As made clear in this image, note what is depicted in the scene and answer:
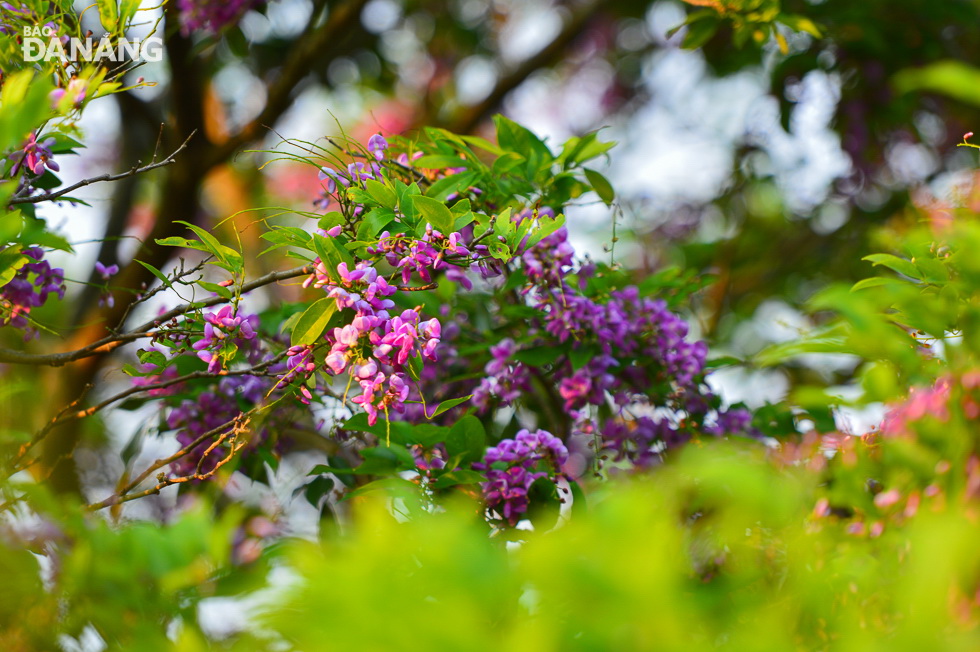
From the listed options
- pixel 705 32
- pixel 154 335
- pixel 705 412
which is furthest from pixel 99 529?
pixel 705 32

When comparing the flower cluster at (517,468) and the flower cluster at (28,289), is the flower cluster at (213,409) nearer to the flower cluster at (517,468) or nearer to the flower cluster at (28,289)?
the flower cluster at (28,289)

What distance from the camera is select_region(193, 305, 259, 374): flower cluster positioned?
4.15ft

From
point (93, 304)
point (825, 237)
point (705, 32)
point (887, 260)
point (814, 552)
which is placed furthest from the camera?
point (825, 237)

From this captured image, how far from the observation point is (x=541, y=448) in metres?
1.47

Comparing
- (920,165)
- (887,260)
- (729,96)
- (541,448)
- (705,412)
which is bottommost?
(920,165)

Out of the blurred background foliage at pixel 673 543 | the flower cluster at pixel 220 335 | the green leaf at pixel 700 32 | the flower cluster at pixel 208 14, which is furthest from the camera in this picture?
the flower cluster at pixel 208 14

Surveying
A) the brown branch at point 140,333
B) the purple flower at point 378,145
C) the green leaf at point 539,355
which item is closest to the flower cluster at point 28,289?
the brown branch at point 140,333

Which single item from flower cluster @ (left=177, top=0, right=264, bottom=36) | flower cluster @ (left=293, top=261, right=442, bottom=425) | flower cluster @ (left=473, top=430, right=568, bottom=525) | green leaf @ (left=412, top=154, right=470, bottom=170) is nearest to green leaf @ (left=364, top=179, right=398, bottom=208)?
flower cluster @ (left=293, top=261, right=442, bottom=425)

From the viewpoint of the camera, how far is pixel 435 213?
3.98ft

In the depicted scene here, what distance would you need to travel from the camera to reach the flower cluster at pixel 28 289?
1.43 meters

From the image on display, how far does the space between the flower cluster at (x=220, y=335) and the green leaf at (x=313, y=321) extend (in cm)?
12

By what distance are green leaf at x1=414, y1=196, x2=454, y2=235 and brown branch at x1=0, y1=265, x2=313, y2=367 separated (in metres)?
0.21

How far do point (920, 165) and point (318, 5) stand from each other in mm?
3563

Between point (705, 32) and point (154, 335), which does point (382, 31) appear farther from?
point (154, 335)
